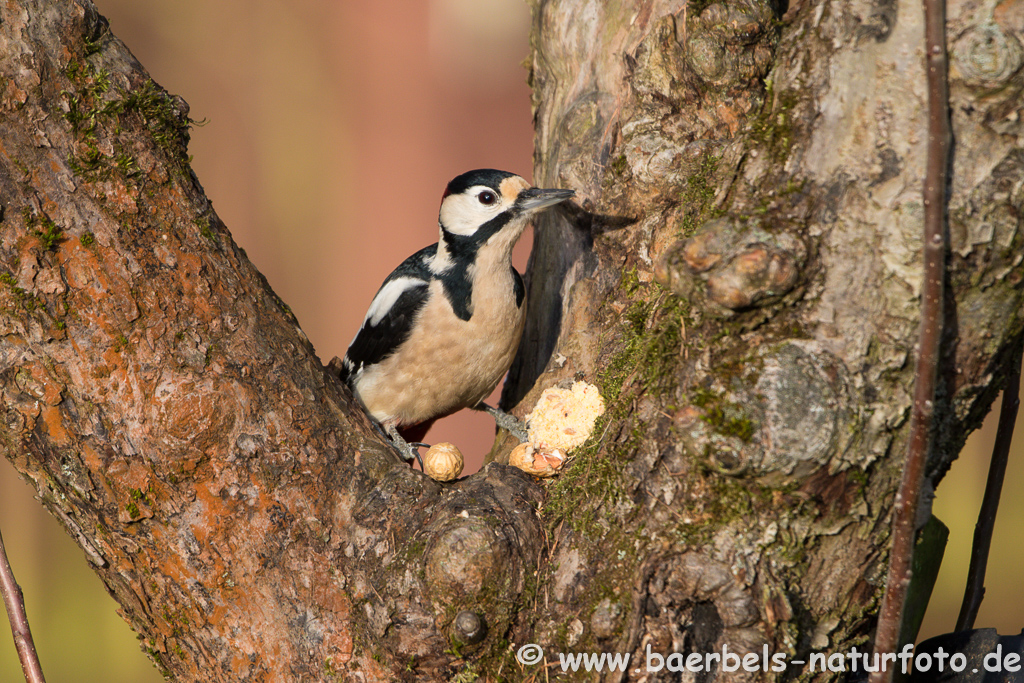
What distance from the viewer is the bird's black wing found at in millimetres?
2699

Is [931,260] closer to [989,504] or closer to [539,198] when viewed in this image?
[989,504]

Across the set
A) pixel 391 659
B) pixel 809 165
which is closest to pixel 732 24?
pixel 809 165

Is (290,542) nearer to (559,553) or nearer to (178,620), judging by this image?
(178,620)

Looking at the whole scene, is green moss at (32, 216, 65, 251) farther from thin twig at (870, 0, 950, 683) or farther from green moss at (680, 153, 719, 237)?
thin twig at (870, 0, 950, 683)

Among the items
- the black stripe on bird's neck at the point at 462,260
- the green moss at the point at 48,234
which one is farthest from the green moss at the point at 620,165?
the green moss at the point at 48,234

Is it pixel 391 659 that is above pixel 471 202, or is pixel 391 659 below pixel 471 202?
below

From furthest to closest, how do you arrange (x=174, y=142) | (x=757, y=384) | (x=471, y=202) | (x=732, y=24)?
1. (x=471, y=202)
2. (x=732, y=24)
3. (x=174, y=142)
4. (x=757, y=384)

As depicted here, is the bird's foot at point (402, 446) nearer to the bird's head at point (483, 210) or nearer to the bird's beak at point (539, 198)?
the bird's head at point (483, 210)

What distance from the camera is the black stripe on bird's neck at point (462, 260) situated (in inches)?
101

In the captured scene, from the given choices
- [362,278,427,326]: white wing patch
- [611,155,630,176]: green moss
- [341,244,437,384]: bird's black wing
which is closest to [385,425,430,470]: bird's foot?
[341,244,437,384]: bird's black wing

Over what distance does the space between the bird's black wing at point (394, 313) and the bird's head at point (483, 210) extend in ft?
0.51

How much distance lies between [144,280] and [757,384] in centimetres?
116

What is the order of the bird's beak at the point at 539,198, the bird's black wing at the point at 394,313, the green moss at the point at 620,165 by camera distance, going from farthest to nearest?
the bird's black wing at the point at 394,313 < the bird's beak at the point at 539,198 < the green moss at the point at 620,165

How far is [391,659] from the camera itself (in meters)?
1.49
